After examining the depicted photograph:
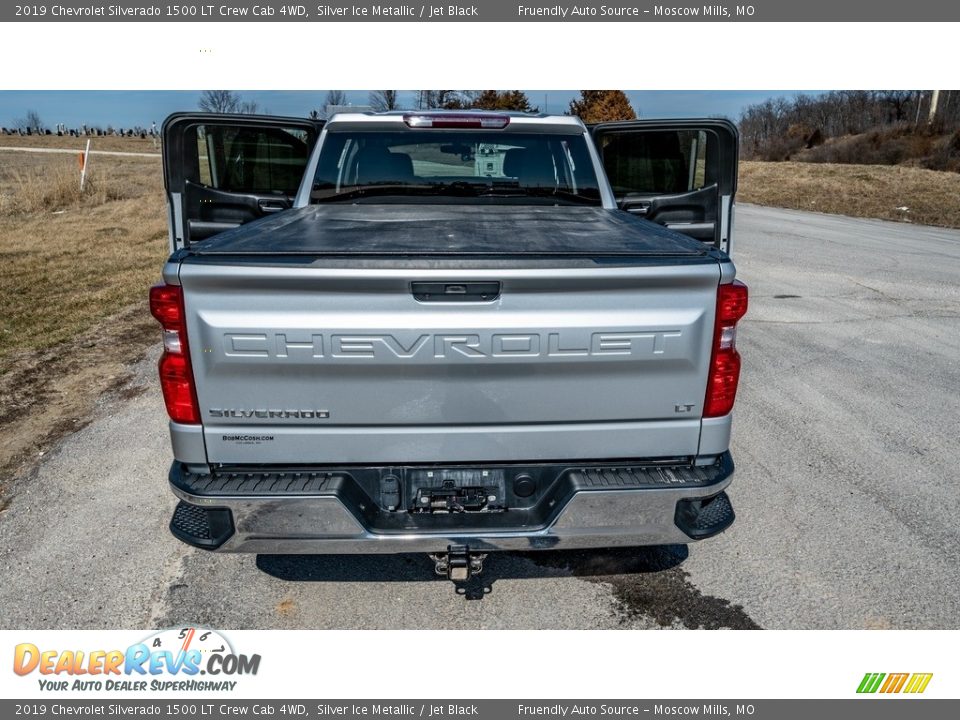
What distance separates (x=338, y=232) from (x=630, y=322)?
1404 mm

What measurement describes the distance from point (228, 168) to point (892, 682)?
5523 millimetres

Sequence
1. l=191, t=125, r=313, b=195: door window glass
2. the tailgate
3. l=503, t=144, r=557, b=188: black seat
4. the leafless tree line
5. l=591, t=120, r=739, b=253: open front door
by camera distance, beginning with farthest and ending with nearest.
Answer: the leafless tree line, l=191, t=125, r=313, b=195: door window glass, l=503, t=144, r=557, b=188: black seat, l=591, t=120, r=739, b=253: open front door, the tailgate

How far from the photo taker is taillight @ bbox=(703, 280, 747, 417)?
8.87ft

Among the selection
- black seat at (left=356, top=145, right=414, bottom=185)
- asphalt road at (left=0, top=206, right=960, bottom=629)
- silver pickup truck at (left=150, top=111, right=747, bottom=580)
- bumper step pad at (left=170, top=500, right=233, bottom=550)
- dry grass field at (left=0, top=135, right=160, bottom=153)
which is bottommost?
dry grass field at (left=0, top=135, right=160, bottom=153)

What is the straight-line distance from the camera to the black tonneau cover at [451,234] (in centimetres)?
273

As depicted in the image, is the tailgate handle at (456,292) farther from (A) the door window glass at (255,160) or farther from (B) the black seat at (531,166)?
(A) the door window glass at (255,160)

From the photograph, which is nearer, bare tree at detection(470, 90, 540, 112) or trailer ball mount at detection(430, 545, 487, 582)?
trailer ball mount at detection(430, 545, 487, 582)

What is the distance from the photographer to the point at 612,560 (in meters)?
3.62

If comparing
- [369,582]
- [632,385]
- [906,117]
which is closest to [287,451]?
[369,582]

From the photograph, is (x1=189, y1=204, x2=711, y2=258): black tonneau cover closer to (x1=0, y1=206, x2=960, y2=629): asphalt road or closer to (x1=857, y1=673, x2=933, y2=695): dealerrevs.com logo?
(x1=0, y1=206, x2=960, y2=629): asphalt road

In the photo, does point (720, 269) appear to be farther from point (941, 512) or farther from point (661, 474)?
point (941, 512)

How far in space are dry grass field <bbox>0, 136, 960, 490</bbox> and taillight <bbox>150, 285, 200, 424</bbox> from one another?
2584 mm

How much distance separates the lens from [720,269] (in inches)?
104

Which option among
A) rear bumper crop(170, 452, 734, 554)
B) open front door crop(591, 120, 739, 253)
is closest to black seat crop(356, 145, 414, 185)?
open front door crop(591, 120, 739, 253)
